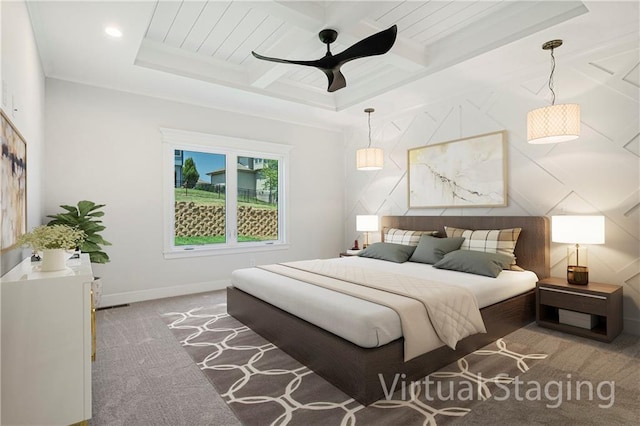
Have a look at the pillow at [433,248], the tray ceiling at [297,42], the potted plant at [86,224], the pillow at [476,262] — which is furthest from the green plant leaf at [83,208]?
the pillow at [476,262]

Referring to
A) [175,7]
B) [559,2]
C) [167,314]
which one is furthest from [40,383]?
[559,2]

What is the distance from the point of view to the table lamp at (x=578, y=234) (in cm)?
291

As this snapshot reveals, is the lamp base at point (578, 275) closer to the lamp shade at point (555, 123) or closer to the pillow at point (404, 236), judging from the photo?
the lamp shade at point (555, 123)

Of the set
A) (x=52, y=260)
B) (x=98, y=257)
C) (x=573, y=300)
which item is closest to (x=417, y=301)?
(x=573, y=300)

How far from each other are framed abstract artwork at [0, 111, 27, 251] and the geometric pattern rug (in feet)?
4.80

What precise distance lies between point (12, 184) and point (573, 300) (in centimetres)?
434

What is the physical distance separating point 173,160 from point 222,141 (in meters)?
0.73

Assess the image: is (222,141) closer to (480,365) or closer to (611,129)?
(480,365)

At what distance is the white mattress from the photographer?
2061 mm

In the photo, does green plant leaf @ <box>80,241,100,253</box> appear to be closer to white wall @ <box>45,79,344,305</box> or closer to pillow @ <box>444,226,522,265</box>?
white wall @ <box>45,79,344,305</box>

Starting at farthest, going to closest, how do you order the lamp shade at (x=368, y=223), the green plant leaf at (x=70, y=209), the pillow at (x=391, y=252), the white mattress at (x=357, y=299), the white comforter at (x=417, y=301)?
the lamp shade at (x=368, y=223) → the pillow at (x=391, y=252) → the green plant leaf at (x=70, y=209) → the white comforter at (x=417, y=301) → the white mattress at (x=357, y=299)

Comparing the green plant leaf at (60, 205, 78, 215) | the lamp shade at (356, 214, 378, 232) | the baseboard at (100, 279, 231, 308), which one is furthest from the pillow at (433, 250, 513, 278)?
the green plant leaf at (60, 205, 78, 215)

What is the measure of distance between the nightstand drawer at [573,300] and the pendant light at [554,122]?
1369 mm

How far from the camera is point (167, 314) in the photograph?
3.72 metres
